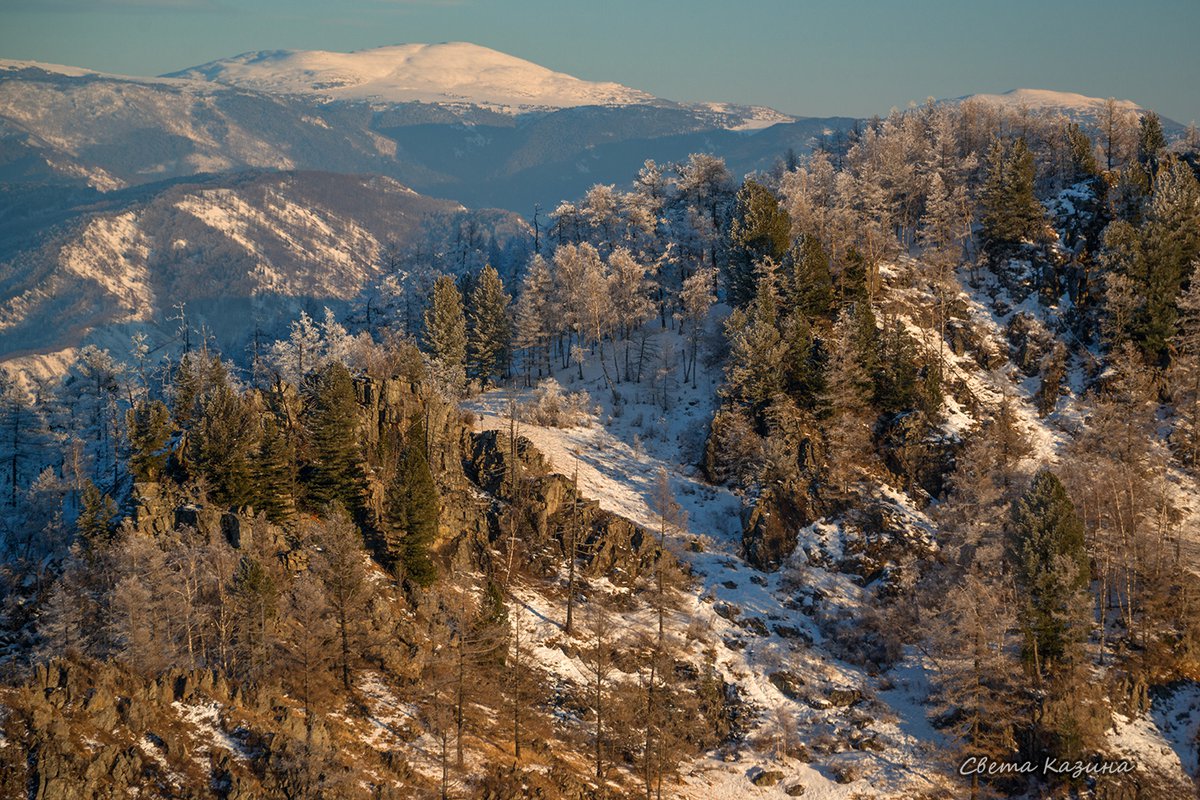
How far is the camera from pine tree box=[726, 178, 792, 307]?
296 feet

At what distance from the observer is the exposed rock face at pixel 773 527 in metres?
73.4

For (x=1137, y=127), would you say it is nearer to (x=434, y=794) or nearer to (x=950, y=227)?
(x=950, y=227)

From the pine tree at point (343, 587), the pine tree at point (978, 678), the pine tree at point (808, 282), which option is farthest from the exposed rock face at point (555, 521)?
the pine tree at point (808, 282)

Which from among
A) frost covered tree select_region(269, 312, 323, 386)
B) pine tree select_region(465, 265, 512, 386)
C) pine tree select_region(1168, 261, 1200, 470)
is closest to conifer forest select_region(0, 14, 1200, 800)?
pine tree select_region(1168, 261, 1200, 470)

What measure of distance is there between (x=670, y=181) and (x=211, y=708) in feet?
286

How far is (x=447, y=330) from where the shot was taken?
317 ft

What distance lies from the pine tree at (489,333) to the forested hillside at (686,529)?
42cm

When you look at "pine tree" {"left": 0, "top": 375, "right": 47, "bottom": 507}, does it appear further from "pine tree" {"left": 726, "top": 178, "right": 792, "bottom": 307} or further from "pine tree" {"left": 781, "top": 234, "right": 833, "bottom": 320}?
"pine tree" {"left": 781, "top": 234, "right": 833, "bottom": 320}

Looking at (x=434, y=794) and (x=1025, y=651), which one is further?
(x=1025, y=651)

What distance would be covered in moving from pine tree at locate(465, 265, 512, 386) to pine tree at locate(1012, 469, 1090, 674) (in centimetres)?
5618

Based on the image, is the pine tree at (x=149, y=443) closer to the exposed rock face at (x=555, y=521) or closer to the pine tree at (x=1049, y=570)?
the exposed rock face at (x=555, y=521)

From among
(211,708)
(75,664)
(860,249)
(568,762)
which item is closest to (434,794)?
(568,762)

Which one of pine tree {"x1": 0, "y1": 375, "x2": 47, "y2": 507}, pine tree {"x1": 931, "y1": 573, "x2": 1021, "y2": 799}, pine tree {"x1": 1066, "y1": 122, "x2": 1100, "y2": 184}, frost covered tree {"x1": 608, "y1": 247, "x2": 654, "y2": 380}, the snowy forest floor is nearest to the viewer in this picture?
pine tree {"x1": 931, "y1": 573, "x2": 1021, "y2": 799}

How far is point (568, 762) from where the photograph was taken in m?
53.2
